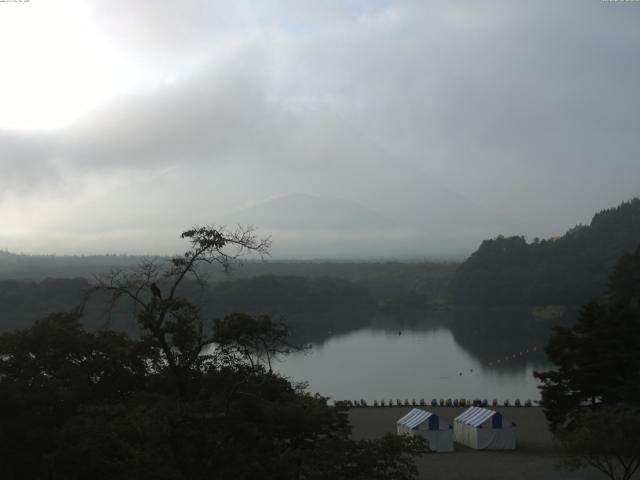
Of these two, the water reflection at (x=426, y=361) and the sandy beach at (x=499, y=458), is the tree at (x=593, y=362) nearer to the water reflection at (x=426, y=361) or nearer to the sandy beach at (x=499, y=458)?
the sandy beach at (x=499, y=458)

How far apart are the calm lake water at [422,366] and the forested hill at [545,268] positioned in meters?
25.1

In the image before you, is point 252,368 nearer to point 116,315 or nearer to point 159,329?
point 159,329

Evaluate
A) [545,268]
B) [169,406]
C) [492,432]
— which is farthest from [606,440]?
[545,268]

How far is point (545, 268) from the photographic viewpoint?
7519 cm

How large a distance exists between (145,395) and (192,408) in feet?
5.93

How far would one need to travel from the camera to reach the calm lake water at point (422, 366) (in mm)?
26734

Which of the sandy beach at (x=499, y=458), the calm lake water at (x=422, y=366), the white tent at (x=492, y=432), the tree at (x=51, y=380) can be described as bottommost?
the calm lake water at (x=422, y=366)

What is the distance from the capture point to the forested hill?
7100 centimetres

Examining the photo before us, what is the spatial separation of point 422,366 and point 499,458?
1905 cm

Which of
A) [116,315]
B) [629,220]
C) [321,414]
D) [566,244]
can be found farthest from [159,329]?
[629,220]

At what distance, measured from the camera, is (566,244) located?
8519 centimetres

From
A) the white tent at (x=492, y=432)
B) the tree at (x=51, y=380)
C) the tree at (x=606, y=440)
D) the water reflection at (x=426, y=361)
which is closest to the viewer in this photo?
the tree at (x=51, y=380)

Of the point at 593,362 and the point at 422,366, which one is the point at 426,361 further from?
the point at 593,362

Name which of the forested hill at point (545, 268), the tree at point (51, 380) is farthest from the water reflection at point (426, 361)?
the forested hill at point (545, 268)
